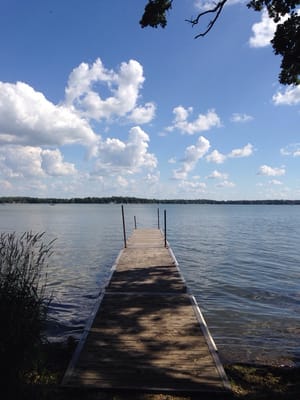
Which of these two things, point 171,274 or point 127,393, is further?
point 171,274

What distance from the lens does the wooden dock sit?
4523 mm

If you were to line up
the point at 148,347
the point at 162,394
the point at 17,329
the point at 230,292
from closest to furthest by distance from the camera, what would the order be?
the point at 17,329
the point at 162,394
the point at 148,347
the point at 230,292

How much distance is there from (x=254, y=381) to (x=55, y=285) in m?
9.42

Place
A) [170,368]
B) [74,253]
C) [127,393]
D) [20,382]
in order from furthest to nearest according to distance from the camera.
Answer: [74,253]
[170,368]
[127,393]
[20,382]

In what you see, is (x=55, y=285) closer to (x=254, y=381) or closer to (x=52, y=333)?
(x=52, y=333)

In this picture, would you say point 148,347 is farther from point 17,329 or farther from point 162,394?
point 17,329

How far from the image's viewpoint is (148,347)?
218 inches

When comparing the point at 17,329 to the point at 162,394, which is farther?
the point at 162,394

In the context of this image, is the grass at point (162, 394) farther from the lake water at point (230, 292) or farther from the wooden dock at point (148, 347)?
the lake water at point (230, 292)

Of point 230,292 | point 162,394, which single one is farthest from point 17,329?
point 230,292

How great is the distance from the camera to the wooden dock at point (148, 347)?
4.52 meters

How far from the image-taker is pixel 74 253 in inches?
825

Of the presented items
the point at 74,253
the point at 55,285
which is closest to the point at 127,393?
the point at 55,285

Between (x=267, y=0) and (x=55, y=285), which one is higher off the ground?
(x=267, y=0)
